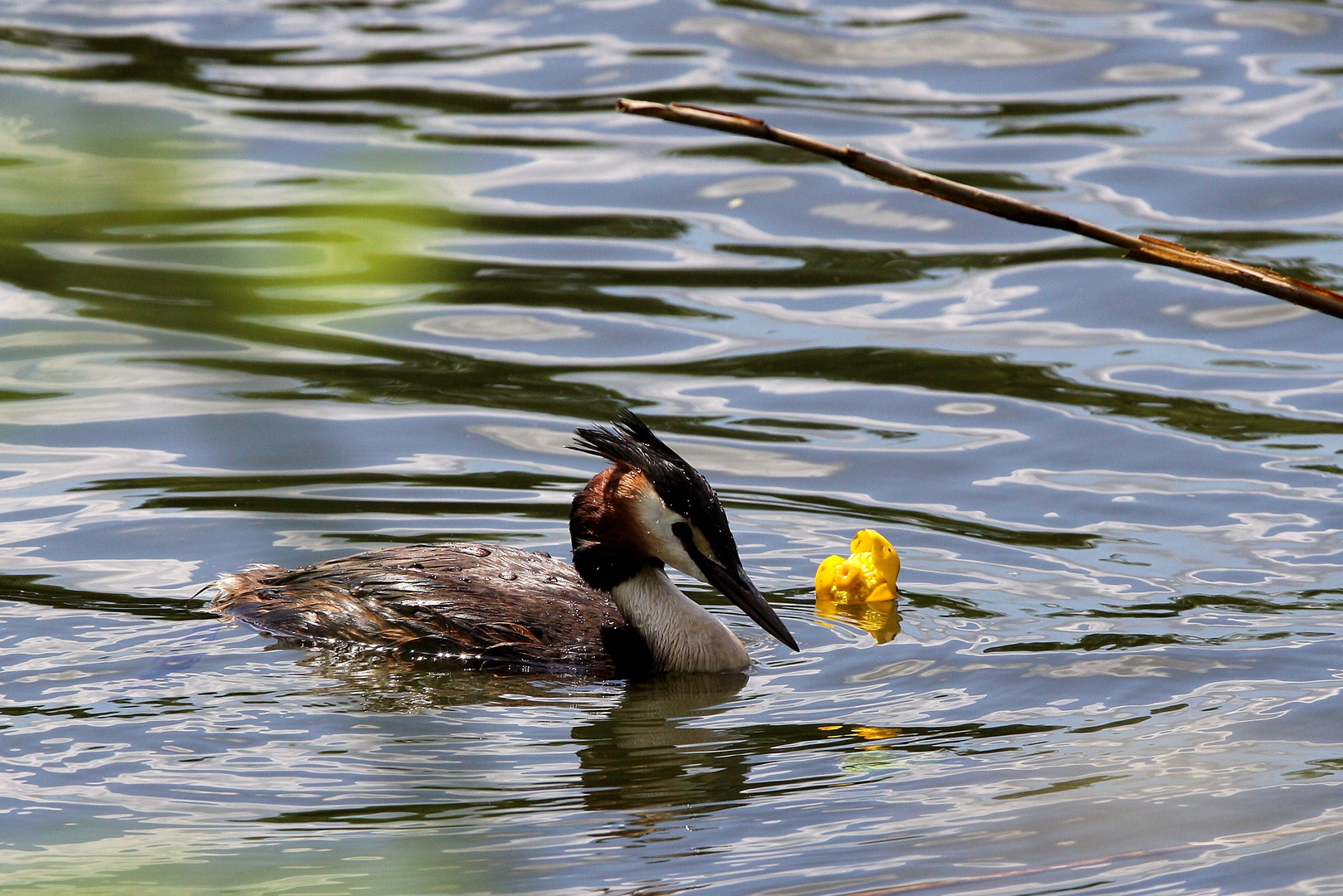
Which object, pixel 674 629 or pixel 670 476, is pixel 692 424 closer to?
pixel 674 629

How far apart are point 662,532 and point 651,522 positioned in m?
0.05

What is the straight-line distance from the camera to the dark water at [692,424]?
194 inches

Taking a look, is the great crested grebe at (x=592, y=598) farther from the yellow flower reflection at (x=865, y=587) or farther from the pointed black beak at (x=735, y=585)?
the yellow flower reflection at (x=865, y=587)

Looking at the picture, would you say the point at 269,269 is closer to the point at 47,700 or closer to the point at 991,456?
the point at 47,700

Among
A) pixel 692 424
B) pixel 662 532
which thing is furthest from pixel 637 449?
pixel 692 424

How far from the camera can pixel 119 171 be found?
7.02 feet

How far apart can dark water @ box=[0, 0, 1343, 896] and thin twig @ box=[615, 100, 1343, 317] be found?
414 millimetres

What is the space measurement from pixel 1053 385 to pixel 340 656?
464cm

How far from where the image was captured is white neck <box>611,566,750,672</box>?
6.74 meters

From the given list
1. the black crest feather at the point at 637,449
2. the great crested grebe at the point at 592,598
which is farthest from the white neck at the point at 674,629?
the black crest feather at the point at 637,449

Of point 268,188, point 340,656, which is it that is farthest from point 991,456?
point 268,188

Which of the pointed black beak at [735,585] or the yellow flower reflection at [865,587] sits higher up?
the pointed black beak at [735,585]

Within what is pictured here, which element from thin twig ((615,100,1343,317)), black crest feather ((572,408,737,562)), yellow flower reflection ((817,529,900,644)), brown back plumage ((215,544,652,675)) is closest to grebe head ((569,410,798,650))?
black crest feather ((572,408,737,562))

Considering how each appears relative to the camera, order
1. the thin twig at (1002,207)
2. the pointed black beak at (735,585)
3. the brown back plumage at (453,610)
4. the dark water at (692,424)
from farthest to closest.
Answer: the brown back plumage at (453,610) < the pointed black beak at (735,585) < the dark water at (692,424) < the thin twig at (1002,207)
